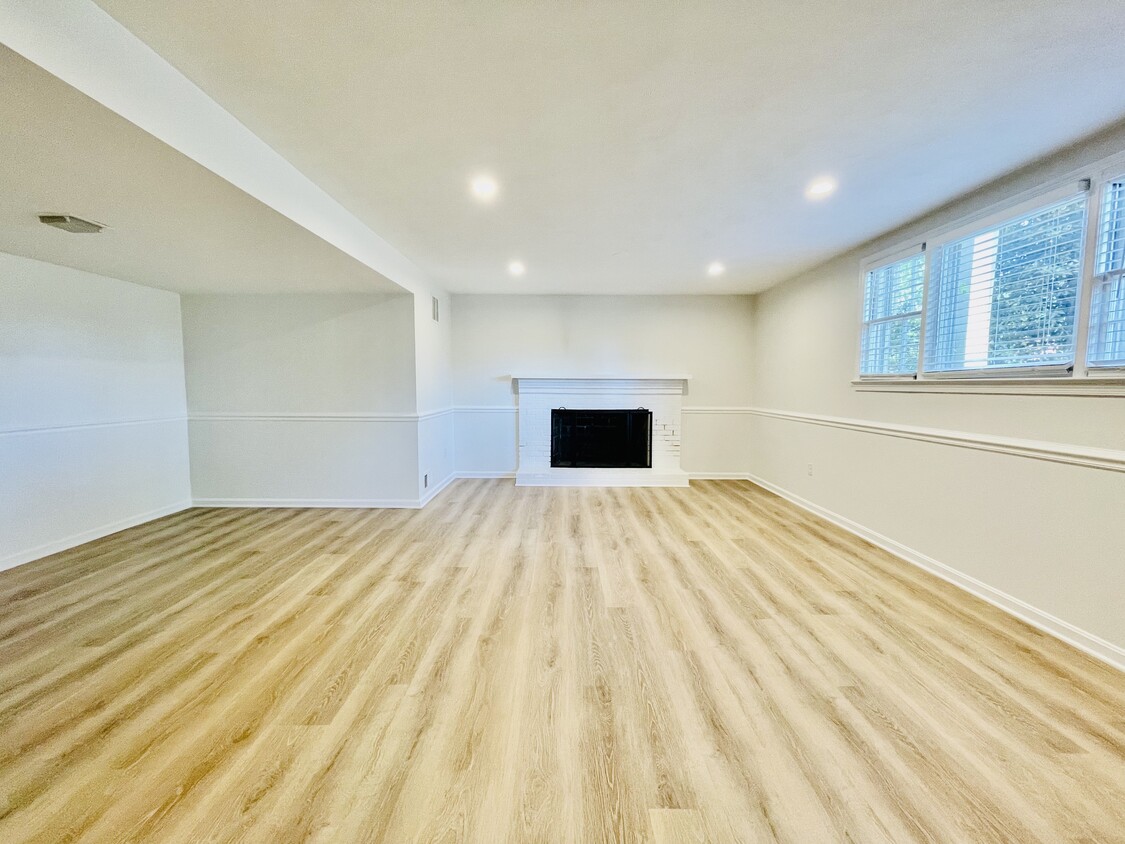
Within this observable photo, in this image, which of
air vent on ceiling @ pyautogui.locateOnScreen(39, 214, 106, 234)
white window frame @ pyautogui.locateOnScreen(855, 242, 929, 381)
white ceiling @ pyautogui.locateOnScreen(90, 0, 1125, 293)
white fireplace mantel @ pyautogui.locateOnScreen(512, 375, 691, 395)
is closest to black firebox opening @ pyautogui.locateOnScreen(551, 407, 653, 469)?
white fireplace mantel @ pyautogui.locateOnScreen(512, 375, 691, 395)

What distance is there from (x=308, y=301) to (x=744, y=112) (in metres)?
4.01

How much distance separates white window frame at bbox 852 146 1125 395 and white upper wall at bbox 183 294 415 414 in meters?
4.15

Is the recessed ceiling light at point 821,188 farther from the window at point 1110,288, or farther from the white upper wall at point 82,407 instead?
the white upper wall at point 82,407

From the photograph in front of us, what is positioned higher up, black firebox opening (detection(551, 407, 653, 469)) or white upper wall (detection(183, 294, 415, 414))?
white upper wall (detection(183, 294, 415, 414))

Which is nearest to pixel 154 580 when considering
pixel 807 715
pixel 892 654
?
pixel 807 715

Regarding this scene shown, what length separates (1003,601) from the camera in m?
2.25

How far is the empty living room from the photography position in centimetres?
126

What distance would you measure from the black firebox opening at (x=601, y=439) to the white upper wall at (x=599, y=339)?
1.85 feet

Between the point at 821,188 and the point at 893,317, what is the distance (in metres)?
1.35

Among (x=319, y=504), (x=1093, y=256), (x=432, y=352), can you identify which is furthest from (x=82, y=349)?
(x=1093, y=256)

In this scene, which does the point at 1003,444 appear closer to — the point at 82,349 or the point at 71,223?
the point at 71,223

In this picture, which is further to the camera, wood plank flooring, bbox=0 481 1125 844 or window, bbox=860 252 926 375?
window, bbox=860 252 926 375

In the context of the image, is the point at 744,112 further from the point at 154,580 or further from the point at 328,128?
the point at 154,580

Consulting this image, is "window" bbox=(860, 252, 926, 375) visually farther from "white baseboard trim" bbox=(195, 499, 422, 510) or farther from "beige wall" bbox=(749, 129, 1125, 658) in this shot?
"white baseboard trim" bbox=(195, 499, 422, 510)
